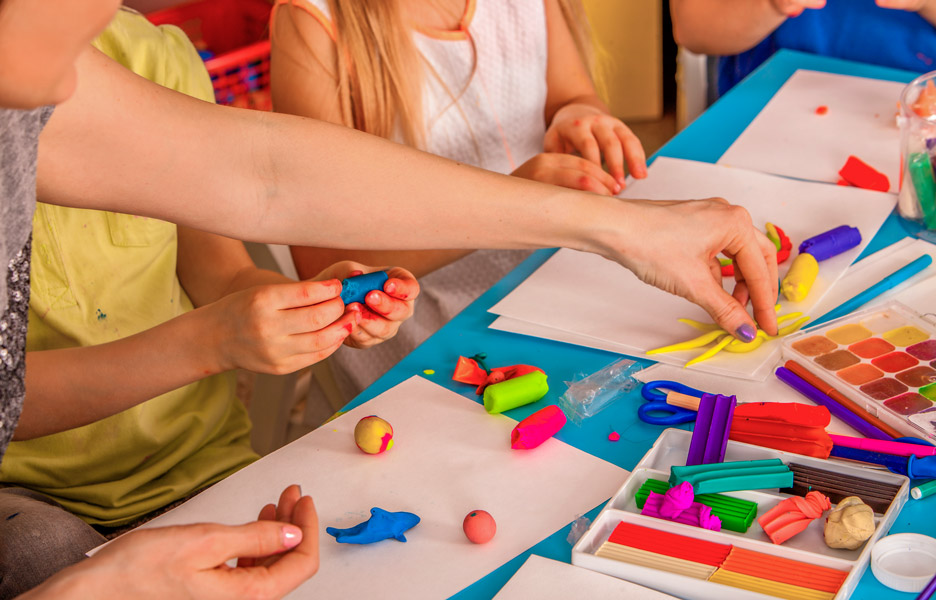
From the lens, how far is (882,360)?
0.70m

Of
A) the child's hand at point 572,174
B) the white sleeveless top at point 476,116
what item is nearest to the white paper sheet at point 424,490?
the child's hand at point 572,174

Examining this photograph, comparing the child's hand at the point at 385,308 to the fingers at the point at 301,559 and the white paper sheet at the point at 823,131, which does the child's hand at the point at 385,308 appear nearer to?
the fingers at the point at 301,559

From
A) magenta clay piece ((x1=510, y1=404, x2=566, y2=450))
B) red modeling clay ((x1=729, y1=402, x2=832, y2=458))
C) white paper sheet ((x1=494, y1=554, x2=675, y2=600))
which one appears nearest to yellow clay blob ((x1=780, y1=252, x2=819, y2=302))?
red modeling clay ((x1=729, y1=402, x2=832, y2=458))

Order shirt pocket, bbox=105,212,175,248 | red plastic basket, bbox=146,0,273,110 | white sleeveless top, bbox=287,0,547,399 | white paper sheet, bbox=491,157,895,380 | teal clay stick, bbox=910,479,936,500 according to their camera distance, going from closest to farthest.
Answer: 1. teal clay stick, bbox=910,479,936,500
2. white paper sheet, bbox=491,157,895,380
3. shirt pocket, bbox=105,212,175,248
4. white sleeveless top, bbox=287,0,547,399
5. red plastic basket, bbox=146,0,273,110

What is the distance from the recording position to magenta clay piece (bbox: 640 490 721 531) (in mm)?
559

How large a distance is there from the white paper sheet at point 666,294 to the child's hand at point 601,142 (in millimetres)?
33

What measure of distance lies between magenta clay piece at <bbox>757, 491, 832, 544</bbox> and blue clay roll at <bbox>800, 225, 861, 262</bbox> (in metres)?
0.35

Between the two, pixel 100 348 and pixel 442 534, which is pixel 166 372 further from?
pixel 442 534

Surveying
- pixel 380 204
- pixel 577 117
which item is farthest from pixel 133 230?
pixel 577 117

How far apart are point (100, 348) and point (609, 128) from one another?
2.05 feet

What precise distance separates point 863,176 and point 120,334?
2.78 ft

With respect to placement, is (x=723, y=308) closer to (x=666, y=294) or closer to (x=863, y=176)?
(x=666, y=294)

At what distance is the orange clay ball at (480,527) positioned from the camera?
589 mm

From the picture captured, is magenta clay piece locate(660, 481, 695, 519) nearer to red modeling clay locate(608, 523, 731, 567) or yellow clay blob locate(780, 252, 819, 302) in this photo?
red modeling clay locate(608, 523, 731, 567)
